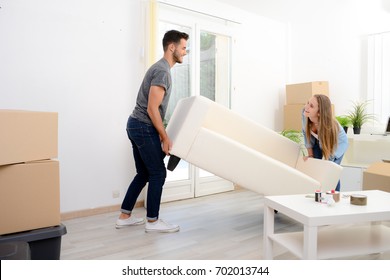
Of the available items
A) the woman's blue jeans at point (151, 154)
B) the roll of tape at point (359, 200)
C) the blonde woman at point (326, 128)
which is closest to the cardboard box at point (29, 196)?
the woman's blue jeans at point (151, 154)

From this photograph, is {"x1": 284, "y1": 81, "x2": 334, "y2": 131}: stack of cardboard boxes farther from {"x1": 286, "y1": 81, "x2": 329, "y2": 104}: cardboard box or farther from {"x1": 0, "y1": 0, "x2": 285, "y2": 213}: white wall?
{"x1": 0, "y1": 0, "x2": 285, "y2": 213}: white wall

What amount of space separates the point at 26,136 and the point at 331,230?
5.90 feet

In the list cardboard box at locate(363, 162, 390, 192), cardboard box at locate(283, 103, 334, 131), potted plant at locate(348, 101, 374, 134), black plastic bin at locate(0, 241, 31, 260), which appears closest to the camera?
black plastic bin at locate(0, 241, 31, 260)

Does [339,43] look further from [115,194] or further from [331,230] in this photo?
[115,194]

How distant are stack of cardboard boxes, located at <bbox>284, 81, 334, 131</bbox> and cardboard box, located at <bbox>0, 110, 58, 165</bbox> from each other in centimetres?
332

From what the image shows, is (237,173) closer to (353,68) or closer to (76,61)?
(76,61)

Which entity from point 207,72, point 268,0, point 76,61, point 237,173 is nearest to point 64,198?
point 76,61

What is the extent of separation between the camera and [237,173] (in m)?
2.41

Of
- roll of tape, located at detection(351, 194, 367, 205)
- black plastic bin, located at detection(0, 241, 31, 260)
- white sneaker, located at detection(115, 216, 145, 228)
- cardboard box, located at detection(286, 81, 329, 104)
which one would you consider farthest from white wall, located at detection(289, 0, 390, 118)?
black plastic bin, located at detection(0, 241, 31, 260)

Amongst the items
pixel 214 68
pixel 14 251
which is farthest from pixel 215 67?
pixel 14 251

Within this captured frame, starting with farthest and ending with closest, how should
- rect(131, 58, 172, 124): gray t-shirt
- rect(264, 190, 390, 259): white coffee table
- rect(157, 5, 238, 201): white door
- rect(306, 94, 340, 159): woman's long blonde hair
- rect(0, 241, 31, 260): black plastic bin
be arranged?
rect(157, 5, 238, 201): white door < rect(306, 94, 340, 159): woman's long blonde hair < rect(131, 58, 172, 124): gray t-shirt < rect(264, 190, 390, 259): white coffee table < rect(0, 241, 31, 260): black plastic bin

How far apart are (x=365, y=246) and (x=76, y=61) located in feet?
8.48

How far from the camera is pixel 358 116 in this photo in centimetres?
391

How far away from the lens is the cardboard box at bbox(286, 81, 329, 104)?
14.1 feet
